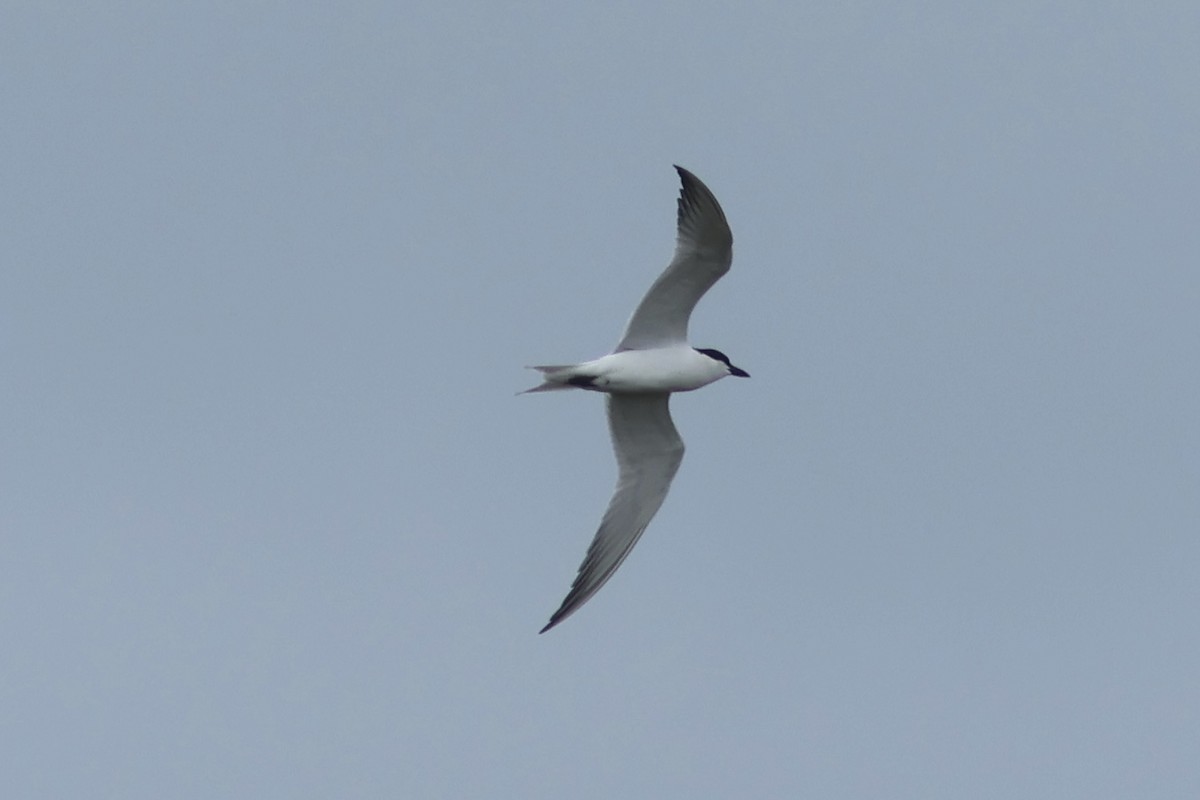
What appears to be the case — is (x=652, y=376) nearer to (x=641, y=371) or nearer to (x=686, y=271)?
(x=641, y=371)

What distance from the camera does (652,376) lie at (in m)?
22.0

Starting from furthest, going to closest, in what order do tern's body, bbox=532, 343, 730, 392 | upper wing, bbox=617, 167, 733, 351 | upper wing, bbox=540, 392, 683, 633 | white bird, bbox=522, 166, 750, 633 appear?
upper wing, bbox=540, 392, 683, 633
tern's body, bbox=532, 343, 730, 392
white bird, bbox=522, 166, 750, 633
upper wing, bbox=617, 167, 733, 351

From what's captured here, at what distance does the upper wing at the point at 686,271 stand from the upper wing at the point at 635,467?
0.94m

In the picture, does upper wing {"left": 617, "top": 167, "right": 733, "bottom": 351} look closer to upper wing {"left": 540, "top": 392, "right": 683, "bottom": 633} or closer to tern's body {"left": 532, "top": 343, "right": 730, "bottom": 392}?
tern's body {"left": 532, "top": 343, "right": 730, "bottom": 392}

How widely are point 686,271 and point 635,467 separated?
2.70m

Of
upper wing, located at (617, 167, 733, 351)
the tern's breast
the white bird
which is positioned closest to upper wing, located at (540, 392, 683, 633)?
the white bird

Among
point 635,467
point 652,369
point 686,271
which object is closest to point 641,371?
point 652,369

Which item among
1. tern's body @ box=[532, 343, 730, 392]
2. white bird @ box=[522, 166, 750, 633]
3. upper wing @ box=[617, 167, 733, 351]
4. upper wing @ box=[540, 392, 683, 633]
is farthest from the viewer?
upper wing @ box=[540, 392, 683, 633]

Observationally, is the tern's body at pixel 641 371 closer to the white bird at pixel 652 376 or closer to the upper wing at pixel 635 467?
the white bird at pixel 652 376

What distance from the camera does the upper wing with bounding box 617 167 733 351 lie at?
814 inches

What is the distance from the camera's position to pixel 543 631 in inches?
830

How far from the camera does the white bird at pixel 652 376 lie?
20906 millimetres

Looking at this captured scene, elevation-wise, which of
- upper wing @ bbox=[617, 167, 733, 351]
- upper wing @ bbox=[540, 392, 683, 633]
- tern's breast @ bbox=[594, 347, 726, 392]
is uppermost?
upper wing @ bbox=[617, 167, 733, 351]

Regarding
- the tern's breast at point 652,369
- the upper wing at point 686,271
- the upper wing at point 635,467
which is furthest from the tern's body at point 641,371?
the upper wing at point 635,467
